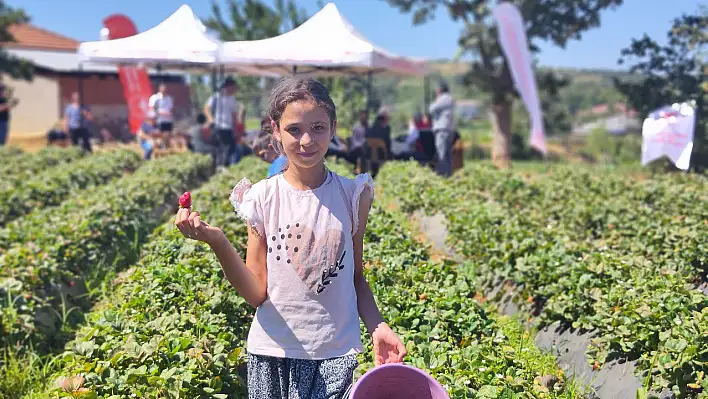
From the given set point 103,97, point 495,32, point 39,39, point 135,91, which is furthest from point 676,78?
point 39,39

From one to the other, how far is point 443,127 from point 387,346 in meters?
10.8

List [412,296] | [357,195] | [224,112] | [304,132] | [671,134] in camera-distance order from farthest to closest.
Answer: [224,112] → [671,134] → [412,296] → [357,195] → [304,132]

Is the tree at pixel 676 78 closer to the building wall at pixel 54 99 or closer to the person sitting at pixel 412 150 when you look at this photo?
the person sitting at pixel 412 150

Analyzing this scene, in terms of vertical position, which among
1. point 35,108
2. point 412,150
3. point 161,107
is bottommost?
point 35,108

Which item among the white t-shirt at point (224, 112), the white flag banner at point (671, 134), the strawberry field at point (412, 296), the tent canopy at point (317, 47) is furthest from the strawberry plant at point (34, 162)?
the white flag banner at point (671, 134)

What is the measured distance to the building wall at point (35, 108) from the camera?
90.4 feet

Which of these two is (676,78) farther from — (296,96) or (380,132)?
(296,96)

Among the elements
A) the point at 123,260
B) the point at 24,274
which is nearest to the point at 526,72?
the point at 123,260

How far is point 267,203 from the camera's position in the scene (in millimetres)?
2350

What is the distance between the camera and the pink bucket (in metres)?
2.05

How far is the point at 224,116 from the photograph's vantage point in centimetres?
1211

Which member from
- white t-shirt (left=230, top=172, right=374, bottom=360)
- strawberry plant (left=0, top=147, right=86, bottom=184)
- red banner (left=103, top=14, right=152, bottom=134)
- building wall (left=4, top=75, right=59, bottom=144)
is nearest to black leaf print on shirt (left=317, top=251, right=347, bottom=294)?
white t-shirt (left=230, top=172, right=374, bottom=360)

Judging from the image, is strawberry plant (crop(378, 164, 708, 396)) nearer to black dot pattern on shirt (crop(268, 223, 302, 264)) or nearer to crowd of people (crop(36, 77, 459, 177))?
black dot pattern on shirt (crop(268, 223, 302, 264))

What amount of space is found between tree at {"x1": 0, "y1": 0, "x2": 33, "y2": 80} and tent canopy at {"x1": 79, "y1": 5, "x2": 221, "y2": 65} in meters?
11.8
